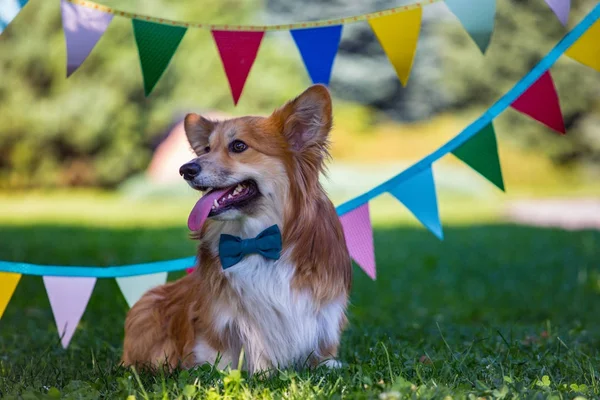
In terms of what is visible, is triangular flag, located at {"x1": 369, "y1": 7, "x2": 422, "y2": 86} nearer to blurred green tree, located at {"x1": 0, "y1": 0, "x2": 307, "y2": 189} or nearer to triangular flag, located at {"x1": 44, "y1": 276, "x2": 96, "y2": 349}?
triangular flag, located at {"x1": 44, "y1": 276, "x2": 96, "y2": 349}

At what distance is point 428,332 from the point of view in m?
5.09

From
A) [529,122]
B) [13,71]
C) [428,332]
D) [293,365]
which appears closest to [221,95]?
[13,71]

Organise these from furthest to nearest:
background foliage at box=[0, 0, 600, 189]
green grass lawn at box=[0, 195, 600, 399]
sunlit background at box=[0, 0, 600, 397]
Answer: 1. background foliage at box=[0, 0, 600, 189]
2. sunlit background at box=[0, 0, 600, 397]
3. green grass lawn at box=[0, 195, 600, 399]

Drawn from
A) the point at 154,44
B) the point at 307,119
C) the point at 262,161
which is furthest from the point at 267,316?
the point at 154,44

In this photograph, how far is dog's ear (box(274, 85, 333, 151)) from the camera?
3.50m

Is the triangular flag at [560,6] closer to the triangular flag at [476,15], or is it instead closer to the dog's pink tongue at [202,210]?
the triangular flag at [476,15]

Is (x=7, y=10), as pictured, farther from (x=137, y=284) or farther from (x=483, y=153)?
(x=483, y=153)

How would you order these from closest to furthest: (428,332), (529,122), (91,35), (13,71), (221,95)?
1. (91,35)
2. (428,332)
3. (13,71)
4. (221,95)
5. (529,122)

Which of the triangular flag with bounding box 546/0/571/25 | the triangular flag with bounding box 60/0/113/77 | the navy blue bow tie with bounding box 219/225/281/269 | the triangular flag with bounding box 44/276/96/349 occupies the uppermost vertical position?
the triangular flag with bounding box 60/0/113/77

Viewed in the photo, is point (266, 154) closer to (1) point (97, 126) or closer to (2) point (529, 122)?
(1) point (97, 126)

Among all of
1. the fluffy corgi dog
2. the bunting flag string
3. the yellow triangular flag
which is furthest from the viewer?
the bunting flag string

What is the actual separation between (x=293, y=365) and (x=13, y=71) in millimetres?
16983

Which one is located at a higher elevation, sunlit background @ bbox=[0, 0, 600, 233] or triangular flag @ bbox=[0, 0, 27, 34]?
sunlit background @ bbox=[0, 0, 600, 233]

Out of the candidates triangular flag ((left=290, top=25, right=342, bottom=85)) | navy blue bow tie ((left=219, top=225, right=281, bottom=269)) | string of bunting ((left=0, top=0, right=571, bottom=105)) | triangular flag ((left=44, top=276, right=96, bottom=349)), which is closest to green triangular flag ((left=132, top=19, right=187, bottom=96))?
string of bunting ((left=0, top=0, right=571, bottom=105))
